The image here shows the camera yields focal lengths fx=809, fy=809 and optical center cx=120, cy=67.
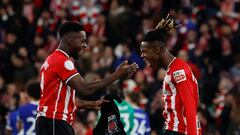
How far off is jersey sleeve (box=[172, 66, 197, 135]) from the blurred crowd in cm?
522

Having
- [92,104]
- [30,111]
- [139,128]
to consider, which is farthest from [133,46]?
[92,104]

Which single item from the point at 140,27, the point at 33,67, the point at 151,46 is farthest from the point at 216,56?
the point at 151,46

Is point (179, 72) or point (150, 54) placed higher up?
point (150, 54)

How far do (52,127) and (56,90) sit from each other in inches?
16.7

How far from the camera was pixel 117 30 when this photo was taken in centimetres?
1967

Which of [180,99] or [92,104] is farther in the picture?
[92,104]

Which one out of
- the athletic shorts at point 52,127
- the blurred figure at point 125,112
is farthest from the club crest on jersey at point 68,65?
the blurred figure at point 125,112

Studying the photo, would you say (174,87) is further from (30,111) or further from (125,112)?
(30,111)

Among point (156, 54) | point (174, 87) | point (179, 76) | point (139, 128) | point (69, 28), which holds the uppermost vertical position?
point (69, 28)

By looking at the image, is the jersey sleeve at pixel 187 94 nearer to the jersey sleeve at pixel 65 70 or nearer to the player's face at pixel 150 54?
the player's face at pixel 150 54

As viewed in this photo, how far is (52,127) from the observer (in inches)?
358

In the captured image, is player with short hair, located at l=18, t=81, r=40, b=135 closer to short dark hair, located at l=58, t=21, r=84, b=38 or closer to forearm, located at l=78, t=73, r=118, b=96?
short dark hair, located at l=58, t=21, r=84, b=38

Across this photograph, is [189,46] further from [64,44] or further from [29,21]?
[64,44]

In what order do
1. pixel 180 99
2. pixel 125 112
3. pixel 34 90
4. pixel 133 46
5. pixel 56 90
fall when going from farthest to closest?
pixel 133 46, pixel 34 90, pixel 125 112, pixel 56 90, pixel 180 99
